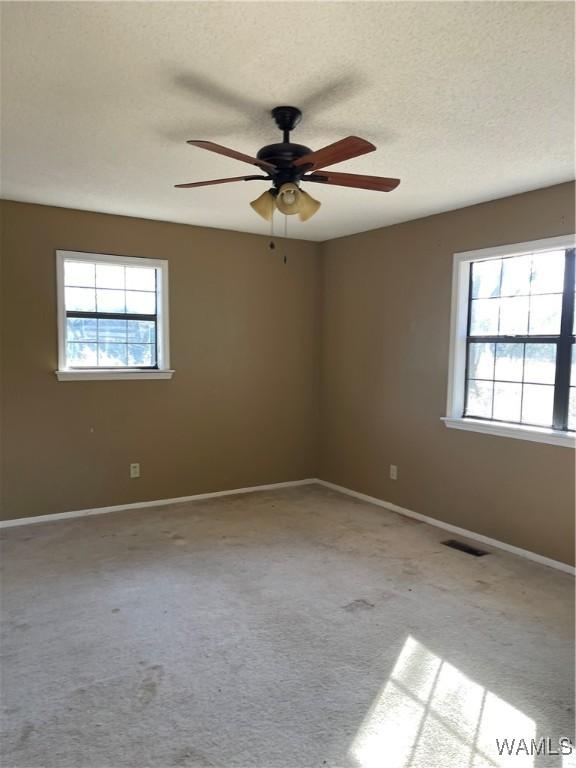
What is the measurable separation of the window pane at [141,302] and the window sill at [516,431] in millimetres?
2674

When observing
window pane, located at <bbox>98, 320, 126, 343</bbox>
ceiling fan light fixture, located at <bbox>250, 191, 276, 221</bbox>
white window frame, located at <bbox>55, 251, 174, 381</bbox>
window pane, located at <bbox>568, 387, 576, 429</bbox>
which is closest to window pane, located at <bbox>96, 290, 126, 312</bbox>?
window pane, located at <bbox>98, 320, 126, 343</bbox>

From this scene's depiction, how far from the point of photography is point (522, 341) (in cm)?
354

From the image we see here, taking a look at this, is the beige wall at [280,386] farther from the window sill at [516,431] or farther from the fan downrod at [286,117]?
the fan downrod at [286,117]

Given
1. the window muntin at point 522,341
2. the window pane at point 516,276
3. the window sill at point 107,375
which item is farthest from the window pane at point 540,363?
the window sill at point 107,375

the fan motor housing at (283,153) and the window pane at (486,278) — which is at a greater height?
the fan motor housing at (283,153)

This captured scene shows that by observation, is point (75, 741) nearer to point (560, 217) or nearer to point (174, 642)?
point (174, 642)

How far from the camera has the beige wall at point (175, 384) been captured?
3.92 m

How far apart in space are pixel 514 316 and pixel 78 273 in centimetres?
340

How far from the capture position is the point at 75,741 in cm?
180

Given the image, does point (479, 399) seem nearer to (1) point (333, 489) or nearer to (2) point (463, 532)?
(2) point (463, 532)

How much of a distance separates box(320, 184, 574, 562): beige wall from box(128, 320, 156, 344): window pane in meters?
1.79

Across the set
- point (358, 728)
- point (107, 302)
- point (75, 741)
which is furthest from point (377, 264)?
point (75, 741)

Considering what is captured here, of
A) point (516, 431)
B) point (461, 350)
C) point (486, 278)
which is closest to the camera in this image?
point (516, 431)

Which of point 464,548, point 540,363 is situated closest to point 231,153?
point 540,363
